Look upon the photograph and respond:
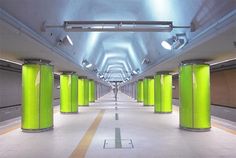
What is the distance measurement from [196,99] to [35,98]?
638 cm

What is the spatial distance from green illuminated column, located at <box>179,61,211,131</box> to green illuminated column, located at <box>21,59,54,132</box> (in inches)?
219

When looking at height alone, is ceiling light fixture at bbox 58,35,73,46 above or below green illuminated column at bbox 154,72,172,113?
above

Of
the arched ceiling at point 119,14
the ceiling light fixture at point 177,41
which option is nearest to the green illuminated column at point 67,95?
the arched ceiling at point 119,14

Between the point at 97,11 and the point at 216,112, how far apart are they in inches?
408

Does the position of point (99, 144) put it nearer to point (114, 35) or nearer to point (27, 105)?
point (27, 105)

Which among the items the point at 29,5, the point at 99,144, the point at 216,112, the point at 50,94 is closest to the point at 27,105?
the point at 50,94

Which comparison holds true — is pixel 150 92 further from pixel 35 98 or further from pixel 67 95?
pixel 35 98

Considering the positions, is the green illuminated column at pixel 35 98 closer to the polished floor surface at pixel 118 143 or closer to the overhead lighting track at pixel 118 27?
the polished floor surface at pixel 118 143

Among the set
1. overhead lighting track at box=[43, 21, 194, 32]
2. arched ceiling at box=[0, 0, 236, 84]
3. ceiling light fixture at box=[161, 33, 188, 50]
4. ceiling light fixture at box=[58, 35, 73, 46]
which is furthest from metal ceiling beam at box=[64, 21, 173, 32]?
ceiling light fixture at box=[58, 35, 73, 46]

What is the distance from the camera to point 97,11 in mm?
12055

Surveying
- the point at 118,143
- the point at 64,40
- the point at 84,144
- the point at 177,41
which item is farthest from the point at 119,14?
the point at 84,144

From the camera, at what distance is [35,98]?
1171cm

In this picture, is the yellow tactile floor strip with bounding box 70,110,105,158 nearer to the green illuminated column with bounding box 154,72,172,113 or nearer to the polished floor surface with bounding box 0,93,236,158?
the polished floor surface with bounding box 0,93,236,158

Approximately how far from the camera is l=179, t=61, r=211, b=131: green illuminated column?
11844 mm
